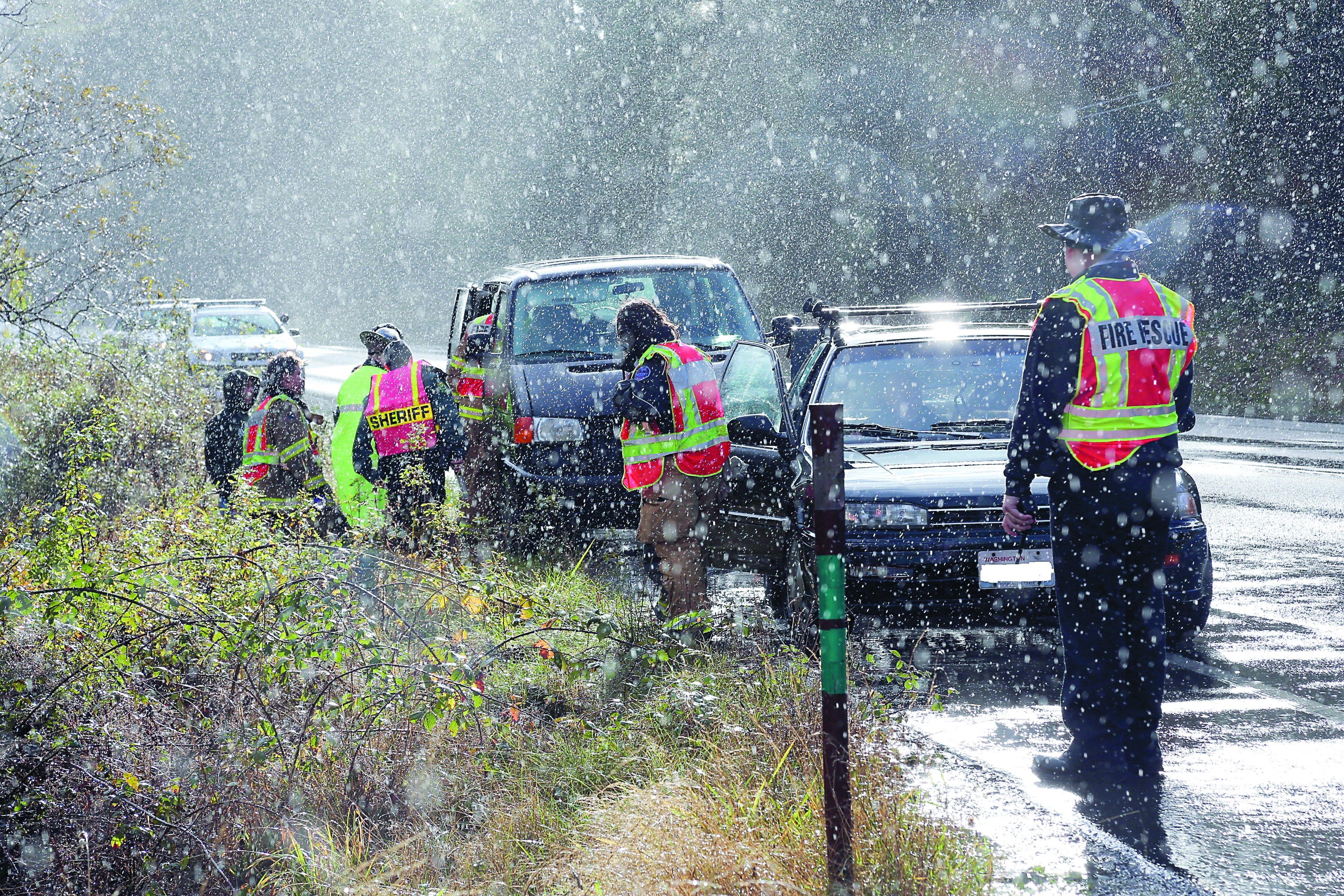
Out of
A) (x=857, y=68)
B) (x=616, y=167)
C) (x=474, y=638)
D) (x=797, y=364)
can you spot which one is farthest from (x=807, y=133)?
(x=474, y=638)

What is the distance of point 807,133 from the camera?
35.6 meters

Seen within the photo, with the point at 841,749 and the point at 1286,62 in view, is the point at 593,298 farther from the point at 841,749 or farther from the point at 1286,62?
the point at 1286,62

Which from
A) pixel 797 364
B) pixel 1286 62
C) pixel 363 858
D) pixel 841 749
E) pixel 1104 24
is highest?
pixel 1104 24

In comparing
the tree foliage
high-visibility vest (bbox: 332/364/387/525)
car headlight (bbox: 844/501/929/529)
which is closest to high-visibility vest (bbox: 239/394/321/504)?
high-visibility vest (bbox: 332/364/387/525)

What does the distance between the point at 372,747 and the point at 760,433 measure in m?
2.78

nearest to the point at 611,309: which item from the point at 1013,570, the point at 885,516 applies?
the point at 885,516

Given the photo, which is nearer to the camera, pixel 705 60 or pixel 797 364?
pixel 797 364

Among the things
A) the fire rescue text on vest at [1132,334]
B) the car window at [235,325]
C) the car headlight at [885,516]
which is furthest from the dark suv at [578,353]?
the car window at [235,325]

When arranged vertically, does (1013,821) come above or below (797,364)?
below

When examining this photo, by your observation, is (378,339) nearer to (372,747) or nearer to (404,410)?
(404,410)

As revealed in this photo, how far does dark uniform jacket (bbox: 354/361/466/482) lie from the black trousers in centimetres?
466

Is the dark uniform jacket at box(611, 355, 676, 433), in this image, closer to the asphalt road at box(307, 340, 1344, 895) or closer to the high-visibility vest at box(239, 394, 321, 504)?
the asphalt road at box(307, 340, 1344, 895)

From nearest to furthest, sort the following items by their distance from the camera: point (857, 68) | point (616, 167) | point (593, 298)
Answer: point (593, 298) → point (857, 68) → point (616, 167)

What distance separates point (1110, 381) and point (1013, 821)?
1660 millimetres
